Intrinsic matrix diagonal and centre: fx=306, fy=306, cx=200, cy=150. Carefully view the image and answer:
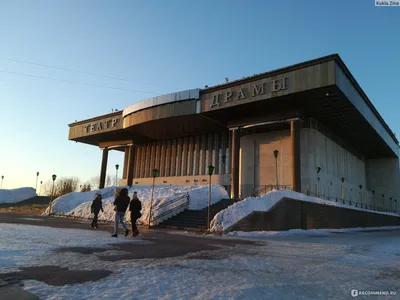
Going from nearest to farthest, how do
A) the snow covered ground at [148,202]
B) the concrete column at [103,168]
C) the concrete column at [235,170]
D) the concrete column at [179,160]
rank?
the snow covered ground at [148,202]
the concrete column at [235,170]
the concrete column at [179,160]
the concrete column at [103,168]

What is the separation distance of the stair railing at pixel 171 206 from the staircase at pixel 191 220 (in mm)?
433

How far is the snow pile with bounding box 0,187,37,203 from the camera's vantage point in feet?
149

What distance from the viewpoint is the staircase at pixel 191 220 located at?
57.4 feet

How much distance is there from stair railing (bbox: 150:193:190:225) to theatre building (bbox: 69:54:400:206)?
934cm

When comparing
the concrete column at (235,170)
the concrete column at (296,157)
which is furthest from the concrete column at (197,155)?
the concrete column at (296,157)

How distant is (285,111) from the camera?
28656mm

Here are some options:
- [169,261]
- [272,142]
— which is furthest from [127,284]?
[272,142]

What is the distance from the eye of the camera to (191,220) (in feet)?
61.8

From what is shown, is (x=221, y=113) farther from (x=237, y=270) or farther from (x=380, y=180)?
(x=380, y=180)

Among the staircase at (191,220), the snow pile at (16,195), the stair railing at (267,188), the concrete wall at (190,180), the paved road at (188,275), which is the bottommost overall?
the paved road at (188,275)

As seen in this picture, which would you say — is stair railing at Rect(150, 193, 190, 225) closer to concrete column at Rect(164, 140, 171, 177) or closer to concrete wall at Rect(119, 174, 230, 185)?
concrete wall at Rect(119, 174, 230, 185)

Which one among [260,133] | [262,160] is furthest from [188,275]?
[260,133]

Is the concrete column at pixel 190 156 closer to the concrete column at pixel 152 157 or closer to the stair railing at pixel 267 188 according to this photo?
the concrete column at pixel 152 157

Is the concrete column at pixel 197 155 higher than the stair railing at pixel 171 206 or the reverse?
higher
